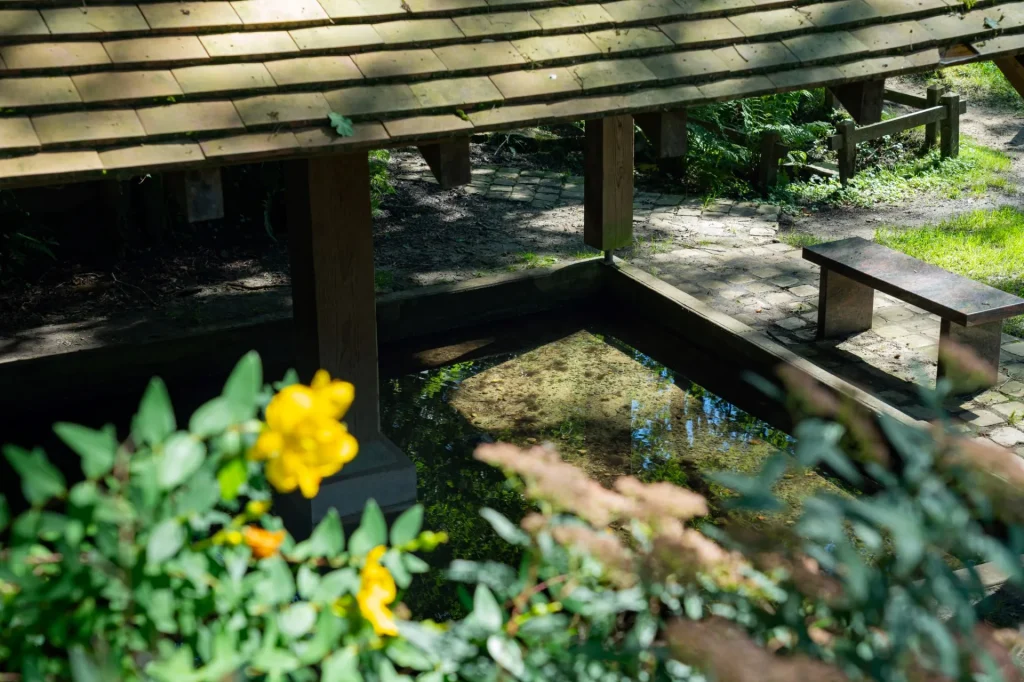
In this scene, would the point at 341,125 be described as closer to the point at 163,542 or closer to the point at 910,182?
the point at 163,542

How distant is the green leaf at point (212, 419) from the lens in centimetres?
151

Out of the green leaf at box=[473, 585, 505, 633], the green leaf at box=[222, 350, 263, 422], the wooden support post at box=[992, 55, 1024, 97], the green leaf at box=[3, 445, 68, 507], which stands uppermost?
the wooden support post at box=[992, 55, 1024, 97]

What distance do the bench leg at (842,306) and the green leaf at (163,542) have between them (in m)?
6.14

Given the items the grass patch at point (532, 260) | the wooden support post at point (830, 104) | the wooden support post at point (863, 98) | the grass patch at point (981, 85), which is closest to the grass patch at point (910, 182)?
the wooden support post at point (830, 104)

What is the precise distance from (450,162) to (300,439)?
3.18m

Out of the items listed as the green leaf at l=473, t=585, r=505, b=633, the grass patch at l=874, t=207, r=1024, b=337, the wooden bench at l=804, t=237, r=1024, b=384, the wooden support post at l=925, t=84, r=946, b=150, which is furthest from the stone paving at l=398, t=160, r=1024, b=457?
the green leaf at l=473, t=585, r=505, b=633

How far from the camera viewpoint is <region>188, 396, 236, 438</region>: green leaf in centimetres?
151

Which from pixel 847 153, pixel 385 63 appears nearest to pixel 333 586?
pixel 385 63

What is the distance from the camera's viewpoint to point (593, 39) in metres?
4.65

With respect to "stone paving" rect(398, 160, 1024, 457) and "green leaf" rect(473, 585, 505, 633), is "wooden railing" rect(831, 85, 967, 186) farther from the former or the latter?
"green leaf" rect(473, 585, 505, 633)

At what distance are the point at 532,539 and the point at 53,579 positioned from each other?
2.36 feet

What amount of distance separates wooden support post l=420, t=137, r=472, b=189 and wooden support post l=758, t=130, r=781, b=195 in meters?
6.24

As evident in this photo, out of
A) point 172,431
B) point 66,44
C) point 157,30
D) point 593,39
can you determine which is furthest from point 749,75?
point 172,431

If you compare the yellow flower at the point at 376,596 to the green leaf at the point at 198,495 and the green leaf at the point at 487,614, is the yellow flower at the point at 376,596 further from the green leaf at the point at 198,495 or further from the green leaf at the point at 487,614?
the green leaf at the point at 198,495
